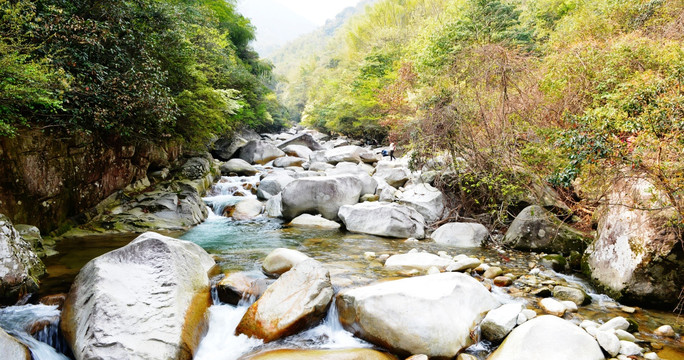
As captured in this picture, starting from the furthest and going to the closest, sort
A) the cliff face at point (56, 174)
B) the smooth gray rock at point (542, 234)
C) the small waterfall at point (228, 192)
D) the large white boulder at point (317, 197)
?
the small waterfall at point (228, 192) < the large white boulder at point (317, 197) < the smooth gray rock at point (542, 234) < the cliff face at point (56, 174)

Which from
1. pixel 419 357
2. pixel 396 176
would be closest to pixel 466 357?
pixel 419 357

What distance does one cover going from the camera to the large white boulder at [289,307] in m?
4.02

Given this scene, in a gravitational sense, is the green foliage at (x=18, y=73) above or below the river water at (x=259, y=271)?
above

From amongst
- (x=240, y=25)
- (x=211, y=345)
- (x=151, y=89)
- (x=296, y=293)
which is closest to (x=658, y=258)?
(x=296, y=293)

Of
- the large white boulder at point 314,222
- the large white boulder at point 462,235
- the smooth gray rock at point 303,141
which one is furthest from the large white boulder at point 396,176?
the smooth gray rock at point 303,141

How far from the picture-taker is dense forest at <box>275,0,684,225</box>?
416 cm

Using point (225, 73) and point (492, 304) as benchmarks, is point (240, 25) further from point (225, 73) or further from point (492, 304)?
point (492, 304)

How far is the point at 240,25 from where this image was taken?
23.5 meters

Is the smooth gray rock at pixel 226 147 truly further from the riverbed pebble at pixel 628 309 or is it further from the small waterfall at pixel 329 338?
the riverbed pebble at pixel 628 309

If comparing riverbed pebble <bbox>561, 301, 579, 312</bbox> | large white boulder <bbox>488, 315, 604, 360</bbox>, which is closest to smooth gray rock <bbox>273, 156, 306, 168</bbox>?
riverbed pebble <bbox>561, 301, 579, 312</bbox>

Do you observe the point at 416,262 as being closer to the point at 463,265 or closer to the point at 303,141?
the point at 463,265

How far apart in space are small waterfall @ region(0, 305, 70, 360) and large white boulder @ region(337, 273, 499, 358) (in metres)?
3.19

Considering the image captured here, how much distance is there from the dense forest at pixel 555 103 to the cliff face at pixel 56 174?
804 centimetres

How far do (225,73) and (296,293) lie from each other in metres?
13.1
